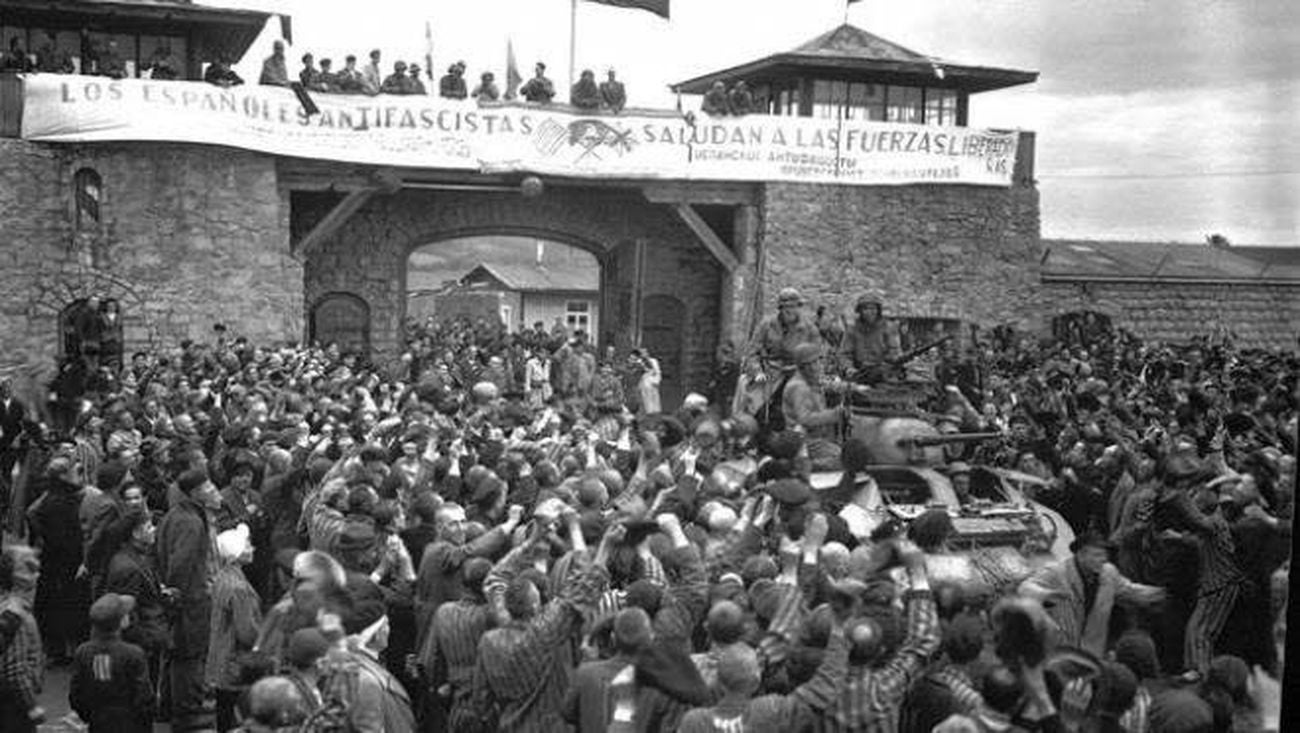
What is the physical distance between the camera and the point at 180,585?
9766mm

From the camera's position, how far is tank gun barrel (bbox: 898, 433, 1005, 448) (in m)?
11.5

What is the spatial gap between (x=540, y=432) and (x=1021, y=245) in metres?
14.3

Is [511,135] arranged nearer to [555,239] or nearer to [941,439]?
[555,239]

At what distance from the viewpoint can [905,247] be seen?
25.2m

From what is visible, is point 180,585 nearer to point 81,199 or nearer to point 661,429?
point 661,429

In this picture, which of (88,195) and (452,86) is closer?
(88,195)

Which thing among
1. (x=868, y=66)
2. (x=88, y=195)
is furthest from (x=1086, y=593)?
(x=868, y=66)

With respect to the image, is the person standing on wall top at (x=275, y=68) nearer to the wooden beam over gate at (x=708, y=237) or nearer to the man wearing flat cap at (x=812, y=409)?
the wooden beam over gate at (x=708, y=237)

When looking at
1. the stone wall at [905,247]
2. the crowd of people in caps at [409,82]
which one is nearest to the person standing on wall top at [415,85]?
the crowd of people in caps at [409,82]

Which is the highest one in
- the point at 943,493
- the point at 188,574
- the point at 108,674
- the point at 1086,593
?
the point at 943,493

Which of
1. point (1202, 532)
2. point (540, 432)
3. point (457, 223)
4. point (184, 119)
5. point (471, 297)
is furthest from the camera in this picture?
point (471, 297)

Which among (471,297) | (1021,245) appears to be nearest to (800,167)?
(1021,245)

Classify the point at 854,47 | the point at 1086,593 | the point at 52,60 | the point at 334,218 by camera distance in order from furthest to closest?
the point at 854,47 → the point at 334,218 → the point at 52,60 → the point at 1086,593

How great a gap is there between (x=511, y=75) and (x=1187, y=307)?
13915 millimetres
